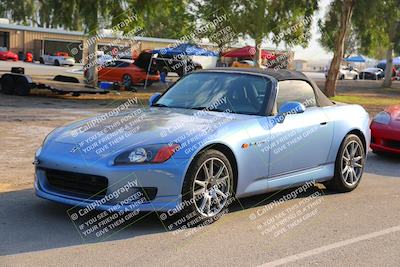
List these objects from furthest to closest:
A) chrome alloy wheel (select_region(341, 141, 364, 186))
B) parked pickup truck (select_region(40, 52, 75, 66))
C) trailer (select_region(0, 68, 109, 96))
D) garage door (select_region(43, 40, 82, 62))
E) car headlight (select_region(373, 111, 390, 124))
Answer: garage door (select_region(43, 40, 82, 62)) < parked pickup truck (select_region(40, 52, 75, 66)) < trailer (select_region(0, 68, 109, 96)) < car headlight (select_region(373, 111, 390, 124)) < chrome alloy wheel (select_region(341, 141, 364, 186))

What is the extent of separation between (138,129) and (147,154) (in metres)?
0.49

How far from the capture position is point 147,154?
524cm

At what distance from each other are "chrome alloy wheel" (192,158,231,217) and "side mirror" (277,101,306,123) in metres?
1.08

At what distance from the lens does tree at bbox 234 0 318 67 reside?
73.4ft

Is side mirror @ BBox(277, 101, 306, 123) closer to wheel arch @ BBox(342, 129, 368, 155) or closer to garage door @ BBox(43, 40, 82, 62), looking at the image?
wheel arch @ BBox(342, 129, 368, 155)

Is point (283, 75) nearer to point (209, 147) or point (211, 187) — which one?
point (209, 147)

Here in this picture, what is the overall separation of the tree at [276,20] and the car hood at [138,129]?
16.7 metres

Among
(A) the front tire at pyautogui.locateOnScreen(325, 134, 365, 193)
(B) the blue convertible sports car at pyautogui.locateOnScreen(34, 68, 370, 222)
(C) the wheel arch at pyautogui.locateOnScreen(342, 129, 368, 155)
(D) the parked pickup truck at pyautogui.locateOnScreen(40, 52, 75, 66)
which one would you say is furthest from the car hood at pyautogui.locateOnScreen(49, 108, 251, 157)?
(D) the parked pickup truck at pyautogui.locateOnScreen(40, 52, 75, 66)

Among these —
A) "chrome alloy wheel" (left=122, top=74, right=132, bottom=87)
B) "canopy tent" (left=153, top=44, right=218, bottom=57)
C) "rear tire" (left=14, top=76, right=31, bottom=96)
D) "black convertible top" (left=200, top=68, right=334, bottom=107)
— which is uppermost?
"black convertible top" (left=200, top=68, right=334, bottom=107)

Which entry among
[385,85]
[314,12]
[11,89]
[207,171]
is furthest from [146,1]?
[385,85]

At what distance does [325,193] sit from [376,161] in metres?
3.12

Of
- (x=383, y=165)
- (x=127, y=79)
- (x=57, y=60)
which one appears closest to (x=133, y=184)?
(x=383, y=165)

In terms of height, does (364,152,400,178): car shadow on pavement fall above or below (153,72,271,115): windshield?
below

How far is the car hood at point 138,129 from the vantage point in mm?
5371
